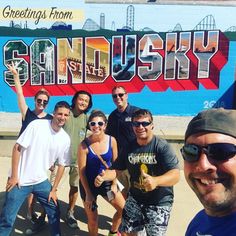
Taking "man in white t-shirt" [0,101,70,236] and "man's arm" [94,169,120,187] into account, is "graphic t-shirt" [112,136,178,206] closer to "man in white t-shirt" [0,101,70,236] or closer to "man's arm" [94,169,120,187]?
"man's arm" [94,169,120,187]

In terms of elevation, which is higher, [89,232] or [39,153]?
[39,153]

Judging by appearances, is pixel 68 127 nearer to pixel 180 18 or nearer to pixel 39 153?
pixel 39 153

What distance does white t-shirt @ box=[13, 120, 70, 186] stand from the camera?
4129 mm

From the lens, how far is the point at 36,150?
13.7ft

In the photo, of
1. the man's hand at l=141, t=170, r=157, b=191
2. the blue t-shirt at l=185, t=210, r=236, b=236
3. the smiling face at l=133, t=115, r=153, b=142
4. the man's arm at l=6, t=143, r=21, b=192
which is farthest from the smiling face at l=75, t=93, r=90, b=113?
the blue t-shirt at l=185, t=210, r=236, b=236

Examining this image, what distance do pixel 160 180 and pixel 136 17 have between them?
831 cm

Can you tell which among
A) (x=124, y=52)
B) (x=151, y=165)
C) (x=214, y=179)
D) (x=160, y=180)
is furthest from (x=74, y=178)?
(x=124, y=52)

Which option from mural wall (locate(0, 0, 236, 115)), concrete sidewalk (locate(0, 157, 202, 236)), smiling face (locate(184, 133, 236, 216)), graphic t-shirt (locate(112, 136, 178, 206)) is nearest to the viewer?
smiling face (locate(184, 133, 236, 216))

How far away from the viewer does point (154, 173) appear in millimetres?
3719

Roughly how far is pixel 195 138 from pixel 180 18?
997cm

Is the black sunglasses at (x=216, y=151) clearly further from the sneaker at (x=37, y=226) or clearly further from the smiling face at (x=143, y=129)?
the sneaker at (x=37, y=226)

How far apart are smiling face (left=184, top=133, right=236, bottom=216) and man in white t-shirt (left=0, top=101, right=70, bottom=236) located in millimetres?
2729

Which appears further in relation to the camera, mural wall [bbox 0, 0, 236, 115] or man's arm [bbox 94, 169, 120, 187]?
mural wall [bbox 0, 0, 236, 115]

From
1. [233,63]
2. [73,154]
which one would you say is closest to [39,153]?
[73,154]
